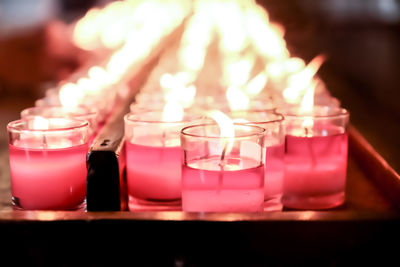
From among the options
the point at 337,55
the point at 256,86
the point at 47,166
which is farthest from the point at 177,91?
the point at 337,55

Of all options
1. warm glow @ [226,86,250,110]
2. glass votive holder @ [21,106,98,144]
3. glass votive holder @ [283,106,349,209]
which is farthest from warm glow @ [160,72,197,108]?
glass votive holder @ [283,106,349,209]

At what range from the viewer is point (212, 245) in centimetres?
86

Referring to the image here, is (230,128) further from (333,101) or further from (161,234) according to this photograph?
(333,101)

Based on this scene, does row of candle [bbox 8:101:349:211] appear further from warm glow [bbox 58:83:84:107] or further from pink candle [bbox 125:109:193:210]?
warm glow [bbox 58:83:84:107]

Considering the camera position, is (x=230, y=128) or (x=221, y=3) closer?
(x=230, y=128)

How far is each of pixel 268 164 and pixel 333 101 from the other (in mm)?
391

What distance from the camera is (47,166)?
107 cm

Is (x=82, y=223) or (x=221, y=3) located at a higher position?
(x=221, y=3)

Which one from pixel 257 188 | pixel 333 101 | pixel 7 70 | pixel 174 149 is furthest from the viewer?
pixel 7 70

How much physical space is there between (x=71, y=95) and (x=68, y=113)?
0.94 ft

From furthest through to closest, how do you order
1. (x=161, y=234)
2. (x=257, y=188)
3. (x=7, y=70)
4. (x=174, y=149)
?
(x=7, y=70), (x=174, y=149), (x=257, y=188), (x=161, y=234)

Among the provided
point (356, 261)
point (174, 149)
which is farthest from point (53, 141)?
point (356, 261)

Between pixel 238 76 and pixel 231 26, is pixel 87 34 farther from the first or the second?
pixel 238 76

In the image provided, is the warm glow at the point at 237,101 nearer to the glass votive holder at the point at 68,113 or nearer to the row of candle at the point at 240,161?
the row of candle at the point at 240,161
